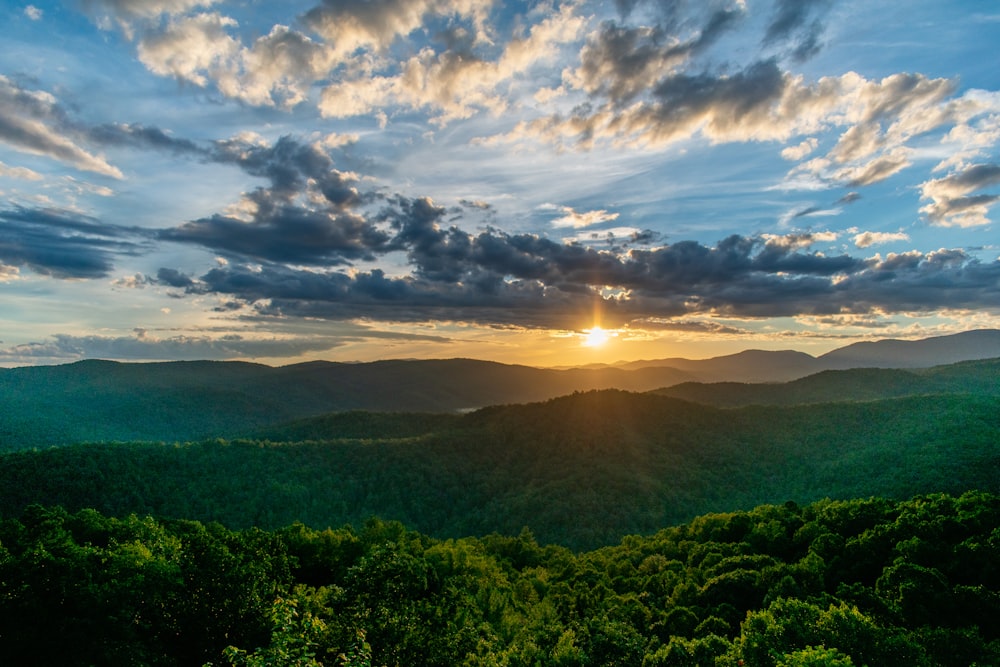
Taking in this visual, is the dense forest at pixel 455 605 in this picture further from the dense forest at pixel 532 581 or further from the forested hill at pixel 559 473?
the forested hill at pixel 559 473

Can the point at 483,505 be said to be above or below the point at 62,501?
below

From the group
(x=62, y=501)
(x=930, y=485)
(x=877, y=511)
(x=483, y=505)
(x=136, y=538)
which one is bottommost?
(x=483, y=505)

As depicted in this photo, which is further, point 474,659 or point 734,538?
point 734,538

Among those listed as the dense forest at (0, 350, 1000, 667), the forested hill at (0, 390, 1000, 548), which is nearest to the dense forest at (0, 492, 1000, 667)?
the dense forest at (0, 350, 1000, 667)

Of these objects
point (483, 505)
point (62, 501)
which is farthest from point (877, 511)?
point (62, 501)

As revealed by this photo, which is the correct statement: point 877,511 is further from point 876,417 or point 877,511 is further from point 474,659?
point 876,417

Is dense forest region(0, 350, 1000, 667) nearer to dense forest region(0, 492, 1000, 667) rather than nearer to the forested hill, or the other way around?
dense forest region(0, 492, 1000, 667)

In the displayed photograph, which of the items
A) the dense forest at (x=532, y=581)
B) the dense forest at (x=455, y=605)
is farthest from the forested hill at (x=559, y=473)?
the dense forest at (x=455, y=605)

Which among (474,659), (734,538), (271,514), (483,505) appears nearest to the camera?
(474,659)
